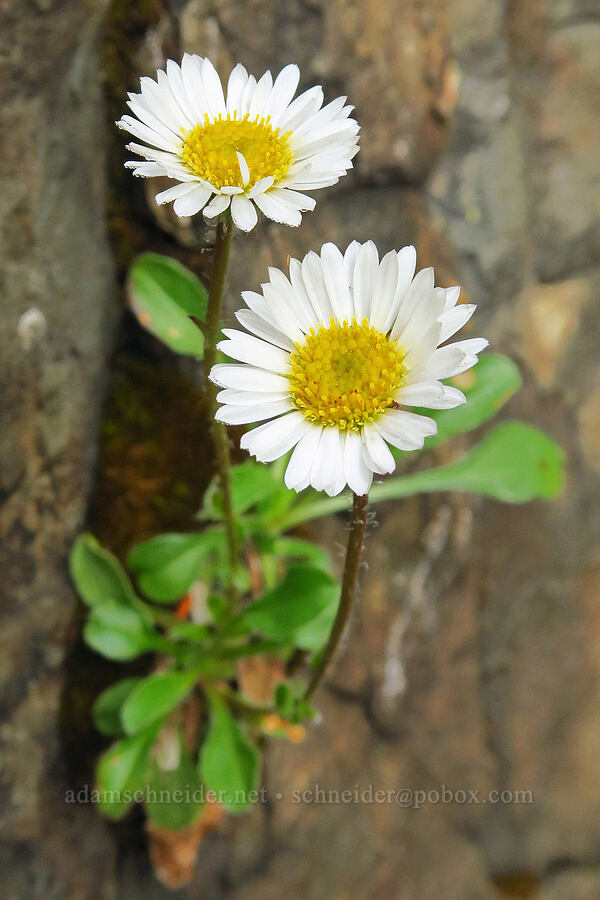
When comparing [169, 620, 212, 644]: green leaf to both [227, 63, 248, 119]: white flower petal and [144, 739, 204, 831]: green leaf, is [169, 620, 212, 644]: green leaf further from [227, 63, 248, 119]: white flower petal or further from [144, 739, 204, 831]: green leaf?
[227, 63, 248, 119]: white flower petal

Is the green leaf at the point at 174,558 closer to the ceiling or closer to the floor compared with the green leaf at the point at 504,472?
closer to the floor

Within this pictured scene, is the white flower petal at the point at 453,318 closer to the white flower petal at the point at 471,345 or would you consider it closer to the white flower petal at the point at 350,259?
the white flower petal at the point at 471,345

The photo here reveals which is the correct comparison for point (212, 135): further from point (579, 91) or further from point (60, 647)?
point (579, 91)

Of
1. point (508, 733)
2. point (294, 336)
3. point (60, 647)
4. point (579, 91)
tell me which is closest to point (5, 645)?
point (60, 647)

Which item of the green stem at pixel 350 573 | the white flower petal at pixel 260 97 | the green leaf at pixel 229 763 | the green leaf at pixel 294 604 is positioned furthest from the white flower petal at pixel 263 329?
the green leaf at pixel 229 763

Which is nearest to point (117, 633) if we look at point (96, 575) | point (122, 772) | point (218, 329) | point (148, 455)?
point (96, 575)

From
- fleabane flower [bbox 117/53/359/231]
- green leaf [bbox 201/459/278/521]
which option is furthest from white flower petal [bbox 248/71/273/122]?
green leaf [bbox 201/459/278/521]
